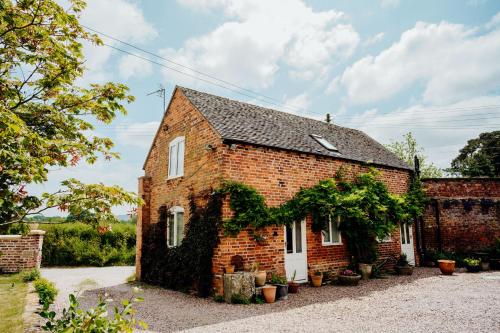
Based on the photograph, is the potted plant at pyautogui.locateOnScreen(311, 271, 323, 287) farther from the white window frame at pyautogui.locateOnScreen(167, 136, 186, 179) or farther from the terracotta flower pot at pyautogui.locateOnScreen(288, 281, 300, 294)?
the white window frame at pyautogui.locateOnScreen(167, 136, 186, 179)

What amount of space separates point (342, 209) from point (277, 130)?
4210 millimetres

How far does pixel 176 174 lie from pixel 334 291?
23.7ft

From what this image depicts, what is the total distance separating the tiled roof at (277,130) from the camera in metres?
11.3

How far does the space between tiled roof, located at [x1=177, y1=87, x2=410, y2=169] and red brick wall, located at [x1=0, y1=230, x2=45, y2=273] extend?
8959mm

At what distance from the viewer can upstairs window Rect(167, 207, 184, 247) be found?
12.2 metres

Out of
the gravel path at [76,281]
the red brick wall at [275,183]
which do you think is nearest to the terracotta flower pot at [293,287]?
the red brick wall at [275,183]

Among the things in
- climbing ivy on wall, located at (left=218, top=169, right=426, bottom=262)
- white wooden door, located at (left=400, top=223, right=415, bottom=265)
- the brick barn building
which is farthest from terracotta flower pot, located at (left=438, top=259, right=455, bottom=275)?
white wooden door, located at (left=400, top=223, right=415, bottom=265)

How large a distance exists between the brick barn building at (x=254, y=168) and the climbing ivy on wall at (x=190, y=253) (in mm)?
340

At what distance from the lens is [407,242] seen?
51.3ft

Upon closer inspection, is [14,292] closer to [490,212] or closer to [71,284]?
[71,284]

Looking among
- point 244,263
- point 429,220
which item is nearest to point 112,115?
point 244,263

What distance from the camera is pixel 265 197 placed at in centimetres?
1060

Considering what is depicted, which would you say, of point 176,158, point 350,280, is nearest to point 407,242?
point 350,280

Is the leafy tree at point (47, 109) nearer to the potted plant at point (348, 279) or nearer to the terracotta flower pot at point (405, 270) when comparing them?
the potted plant at point (348, 279)
